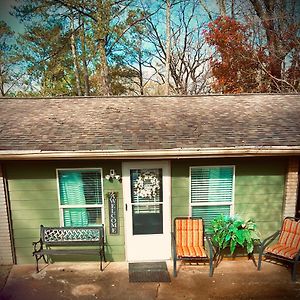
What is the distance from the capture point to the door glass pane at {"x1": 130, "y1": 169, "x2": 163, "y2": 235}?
5555 mm

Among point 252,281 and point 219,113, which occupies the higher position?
point 219,113

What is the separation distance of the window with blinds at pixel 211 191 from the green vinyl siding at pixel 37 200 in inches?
58.2

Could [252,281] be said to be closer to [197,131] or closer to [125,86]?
[197,131]

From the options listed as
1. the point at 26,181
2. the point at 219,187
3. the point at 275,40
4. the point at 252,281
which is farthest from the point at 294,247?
the point at 275,40

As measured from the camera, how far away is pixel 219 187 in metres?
5.65

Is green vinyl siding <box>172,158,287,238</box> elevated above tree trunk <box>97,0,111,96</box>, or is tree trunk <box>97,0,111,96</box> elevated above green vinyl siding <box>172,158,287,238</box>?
tree trunk <box>97,0,111,96</box>

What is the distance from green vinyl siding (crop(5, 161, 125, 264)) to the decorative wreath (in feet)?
1.23

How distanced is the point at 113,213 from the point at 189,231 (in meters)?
1.52

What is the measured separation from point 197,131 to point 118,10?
16.5 m

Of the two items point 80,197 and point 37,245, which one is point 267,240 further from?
point 37,245

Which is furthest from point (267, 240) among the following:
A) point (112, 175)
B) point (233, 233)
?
point (112, 175)

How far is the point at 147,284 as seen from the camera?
4879 millimetres

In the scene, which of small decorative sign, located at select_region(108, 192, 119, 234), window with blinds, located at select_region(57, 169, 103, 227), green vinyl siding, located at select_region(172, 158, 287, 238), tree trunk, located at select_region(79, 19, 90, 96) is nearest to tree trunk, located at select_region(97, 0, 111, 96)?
tree trunk, located at select_region(79, 19, 90, 96)

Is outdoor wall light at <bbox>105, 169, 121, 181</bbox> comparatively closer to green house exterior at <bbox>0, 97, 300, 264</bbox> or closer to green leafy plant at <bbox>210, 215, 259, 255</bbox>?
green house exterior at <bbox>0, 97, 300, 264</bbox>
